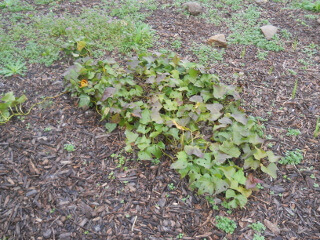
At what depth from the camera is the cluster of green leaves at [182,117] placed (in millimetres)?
2500

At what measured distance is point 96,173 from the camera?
265 cm

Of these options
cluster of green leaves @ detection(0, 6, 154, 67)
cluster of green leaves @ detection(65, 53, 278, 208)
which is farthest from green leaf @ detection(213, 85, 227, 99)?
cluster of green leaves @ detection(0, 6, 154, 67)

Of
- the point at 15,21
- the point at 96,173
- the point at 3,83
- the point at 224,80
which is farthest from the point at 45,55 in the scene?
the point at 224,80

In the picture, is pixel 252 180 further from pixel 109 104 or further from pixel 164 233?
pixel 109 104

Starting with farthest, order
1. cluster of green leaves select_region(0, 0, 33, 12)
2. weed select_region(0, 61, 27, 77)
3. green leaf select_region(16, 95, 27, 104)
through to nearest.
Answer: cluster of green leaves select_region(0, 0, 33, 12) → weed select_region(0, 61, 27, 77) → green leaf select_region(16, 95, 27, 104)

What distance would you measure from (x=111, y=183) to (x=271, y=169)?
4.78 ft

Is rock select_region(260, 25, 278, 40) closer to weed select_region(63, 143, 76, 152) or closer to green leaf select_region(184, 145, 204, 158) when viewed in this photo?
green leaf select_region(184, 145, 204, 158)

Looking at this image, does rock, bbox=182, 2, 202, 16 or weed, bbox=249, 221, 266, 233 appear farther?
rock, bbox=182, 2, 202, 16

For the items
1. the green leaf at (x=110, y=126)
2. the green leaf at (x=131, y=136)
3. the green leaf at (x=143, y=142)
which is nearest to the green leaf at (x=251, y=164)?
the green leaf at (x=143, y=142)

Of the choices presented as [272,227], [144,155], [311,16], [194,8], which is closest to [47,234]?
[144,155]

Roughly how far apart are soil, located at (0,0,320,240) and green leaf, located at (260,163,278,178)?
0.48ft

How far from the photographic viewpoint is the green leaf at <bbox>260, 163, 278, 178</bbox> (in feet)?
8.21

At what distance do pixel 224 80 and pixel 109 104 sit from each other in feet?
5.07

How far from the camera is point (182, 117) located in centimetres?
293
